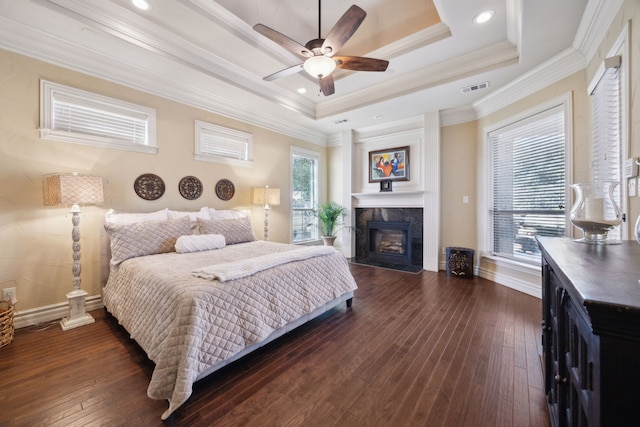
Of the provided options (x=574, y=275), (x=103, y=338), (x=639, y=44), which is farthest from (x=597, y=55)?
(x=103, y=338)

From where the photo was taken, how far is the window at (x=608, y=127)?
1942 mm

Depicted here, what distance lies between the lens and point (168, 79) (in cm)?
323

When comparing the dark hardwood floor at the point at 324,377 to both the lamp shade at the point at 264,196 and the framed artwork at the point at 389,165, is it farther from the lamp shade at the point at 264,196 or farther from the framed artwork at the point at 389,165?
the framed artwork at the point at 389,165

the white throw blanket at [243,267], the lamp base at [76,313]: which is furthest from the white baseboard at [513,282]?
the lamp base at [76,313]

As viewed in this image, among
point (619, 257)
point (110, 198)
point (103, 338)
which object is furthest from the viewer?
point (110, 198)

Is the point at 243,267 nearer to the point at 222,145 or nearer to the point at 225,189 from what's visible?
the point at 225,189

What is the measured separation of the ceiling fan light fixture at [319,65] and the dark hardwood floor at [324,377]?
2.43 metres

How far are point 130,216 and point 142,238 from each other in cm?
46

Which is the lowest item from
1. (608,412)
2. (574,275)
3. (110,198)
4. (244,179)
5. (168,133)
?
(608,412)

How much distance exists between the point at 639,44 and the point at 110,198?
183 inches

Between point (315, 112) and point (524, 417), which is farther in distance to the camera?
point (315, 112)

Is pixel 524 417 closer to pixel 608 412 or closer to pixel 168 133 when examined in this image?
pixel 608 412

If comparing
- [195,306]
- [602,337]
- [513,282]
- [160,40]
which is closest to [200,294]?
[195,306]

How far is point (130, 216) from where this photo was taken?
2.87m
